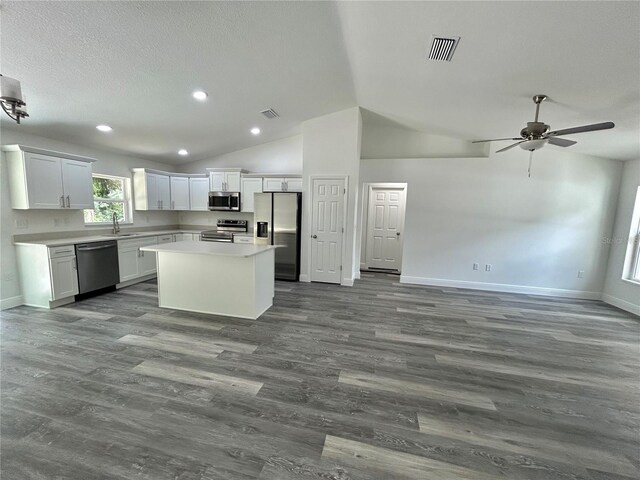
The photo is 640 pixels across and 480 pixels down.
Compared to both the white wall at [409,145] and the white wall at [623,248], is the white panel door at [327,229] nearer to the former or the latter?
A: the white wall at [409,145]

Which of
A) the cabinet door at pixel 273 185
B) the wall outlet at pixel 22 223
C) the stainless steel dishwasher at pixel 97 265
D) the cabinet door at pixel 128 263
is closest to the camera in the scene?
the wall outlet at pixel 22 223

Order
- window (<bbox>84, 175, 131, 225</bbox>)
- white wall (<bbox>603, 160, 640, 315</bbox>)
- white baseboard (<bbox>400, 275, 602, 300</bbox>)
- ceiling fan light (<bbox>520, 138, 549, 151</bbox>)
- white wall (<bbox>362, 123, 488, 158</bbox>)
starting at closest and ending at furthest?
ceiling fan light (<bbox>520, 138, 549, 151</bbox>)
white wall (<bbox>603, 160, 640, 315</bbox>)
white baseboard (<bbox>400, 275, 602, 300</bbox>)
window (<bbox>84, 175, 131, 225</bbox>)
white wall (<bbox>362, 123, 488, 158</bbox>)

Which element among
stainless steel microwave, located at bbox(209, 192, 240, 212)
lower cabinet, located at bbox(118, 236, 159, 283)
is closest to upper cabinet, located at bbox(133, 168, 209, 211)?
stainless steel microwave, located at bbox(209, 192, 240, 212)

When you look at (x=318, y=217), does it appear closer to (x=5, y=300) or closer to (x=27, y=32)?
(x=27, y=32)

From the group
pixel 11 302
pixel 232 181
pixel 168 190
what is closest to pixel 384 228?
pixel 232 181

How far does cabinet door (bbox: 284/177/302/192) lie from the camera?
18.8ft

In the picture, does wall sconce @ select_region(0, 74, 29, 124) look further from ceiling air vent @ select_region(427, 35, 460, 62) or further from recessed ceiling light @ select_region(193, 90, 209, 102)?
ceiling air vent @ select_region(427, 35, 460, 62)

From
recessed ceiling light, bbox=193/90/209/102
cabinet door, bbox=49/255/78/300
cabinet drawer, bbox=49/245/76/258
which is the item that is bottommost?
cabinet door, bbox=49/255/78/300

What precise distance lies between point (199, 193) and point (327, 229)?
3370 mm

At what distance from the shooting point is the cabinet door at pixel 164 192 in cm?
602

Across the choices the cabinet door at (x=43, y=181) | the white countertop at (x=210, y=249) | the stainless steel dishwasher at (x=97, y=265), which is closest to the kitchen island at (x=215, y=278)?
the white countertop at (x=210, y=249)

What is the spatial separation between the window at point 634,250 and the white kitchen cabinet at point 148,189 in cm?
898

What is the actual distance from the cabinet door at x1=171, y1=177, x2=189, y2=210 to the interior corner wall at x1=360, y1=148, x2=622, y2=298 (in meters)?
4.53

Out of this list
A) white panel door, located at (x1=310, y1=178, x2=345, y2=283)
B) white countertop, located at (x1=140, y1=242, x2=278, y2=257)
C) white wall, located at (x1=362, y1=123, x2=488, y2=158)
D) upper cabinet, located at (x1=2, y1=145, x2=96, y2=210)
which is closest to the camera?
white countertop, located at (x1=140, y1=242, x2=278, y2=257)
